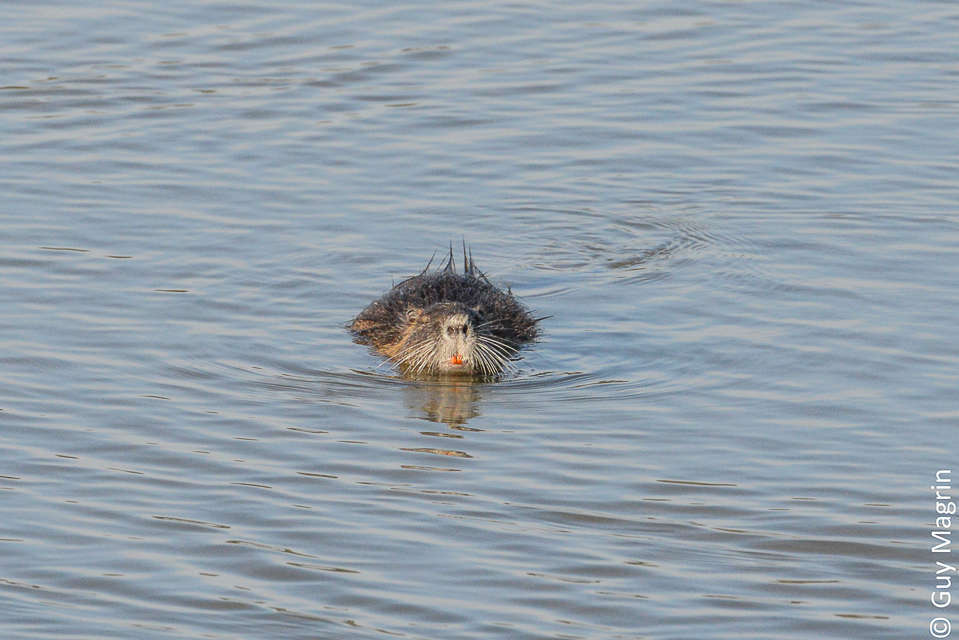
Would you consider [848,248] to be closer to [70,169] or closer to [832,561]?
[832,561]

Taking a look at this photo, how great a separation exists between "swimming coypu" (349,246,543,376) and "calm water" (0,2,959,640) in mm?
228

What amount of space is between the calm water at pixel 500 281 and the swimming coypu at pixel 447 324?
0.23m

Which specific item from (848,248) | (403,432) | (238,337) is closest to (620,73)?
(848,248)

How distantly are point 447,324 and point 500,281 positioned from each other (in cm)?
234

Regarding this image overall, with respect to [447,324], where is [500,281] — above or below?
below

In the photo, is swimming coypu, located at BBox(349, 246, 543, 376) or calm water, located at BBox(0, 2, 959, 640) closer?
calm water, located at BBox(0, 2, 959, 640)

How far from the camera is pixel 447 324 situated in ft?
36.1

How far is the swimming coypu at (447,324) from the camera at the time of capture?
1106cm

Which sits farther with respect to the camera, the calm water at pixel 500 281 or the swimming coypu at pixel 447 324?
the swimming coypu at pixel 447 324

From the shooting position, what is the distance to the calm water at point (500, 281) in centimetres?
768

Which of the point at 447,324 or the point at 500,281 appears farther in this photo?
the point at 500,281

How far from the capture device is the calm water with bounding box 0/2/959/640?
7676 mm

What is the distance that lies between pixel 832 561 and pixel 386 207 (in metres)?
7.22

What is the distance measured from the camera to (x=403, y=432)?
10.0 metres
